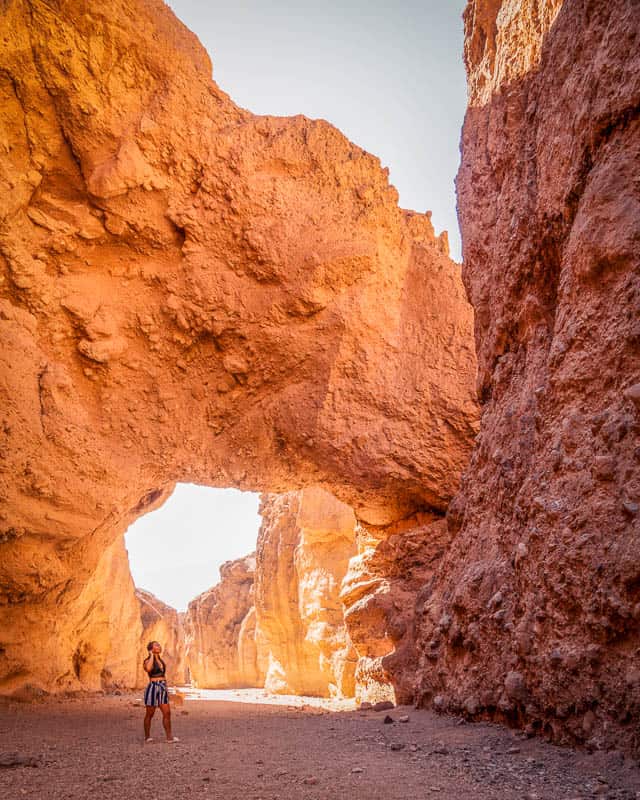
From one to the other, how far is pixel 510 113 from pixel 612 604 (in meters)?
4.19

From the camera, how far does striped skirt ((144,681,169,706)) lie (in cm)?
460

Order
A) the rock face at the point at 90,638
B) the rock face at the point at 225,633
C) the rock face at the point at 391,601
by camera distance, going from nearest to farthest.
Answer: the rock face at the point at 391,601, the rock face at the point at 90,638, the rock face at the point at 225,633

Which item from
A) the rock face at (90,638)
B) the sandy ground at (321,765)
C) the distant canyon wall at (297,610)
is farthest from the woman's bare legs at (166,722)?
the distant canyon wall at (297,610)

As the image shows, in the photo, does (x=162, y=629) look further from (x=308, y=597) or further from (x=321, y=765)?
(x=321, y=765)

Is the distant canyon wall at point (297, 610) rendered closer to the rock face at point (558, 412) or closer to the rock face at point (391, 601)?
the rock face at point (391, 601)

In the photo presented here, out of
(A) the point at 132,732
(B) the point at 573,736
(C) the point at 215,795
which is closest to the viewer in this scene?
(C) the point at 215,795

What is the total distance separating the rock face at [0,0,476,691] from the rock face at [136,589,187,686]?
7841 mm

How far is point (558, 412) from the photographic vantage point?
350cm

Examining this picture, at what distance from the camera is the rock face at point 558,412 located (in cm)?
282

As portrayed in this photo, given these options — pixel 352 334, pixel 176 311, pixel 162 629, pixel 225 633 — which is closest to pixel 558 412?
pixel 352 334

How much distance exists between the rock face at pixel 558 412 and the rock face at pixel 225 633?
19.0 meters

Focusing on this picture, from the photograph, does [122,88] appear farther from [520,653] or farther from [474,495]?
[520,653]

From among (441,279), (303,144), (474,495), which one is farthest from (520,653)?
(303,144)

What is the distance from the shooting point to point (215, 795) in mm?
2537
